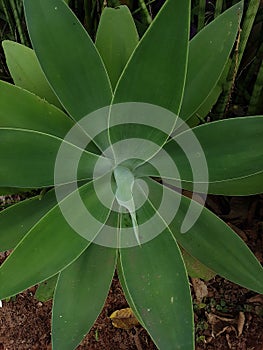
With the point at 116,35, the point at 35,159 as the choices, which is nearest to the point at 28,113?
the point at 35,159

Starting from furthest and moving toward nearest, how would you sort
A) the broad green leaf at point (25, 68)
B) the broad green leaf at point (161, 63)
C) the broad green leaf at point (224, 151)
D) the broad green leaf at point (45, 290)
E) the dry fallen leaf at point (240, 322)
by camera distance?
the dry fallen leaf at point (240, 322), the broad green leaf at point (45, 290), the broad green leaf at point (25, 68), the broad green leaf at point (224, 151), the broad green leaf at point (161, 63)

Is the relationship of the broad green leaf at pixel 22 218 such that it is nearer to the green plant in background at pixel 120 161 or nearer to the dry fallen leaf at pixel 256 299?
the green plant in background at pixel 120 161

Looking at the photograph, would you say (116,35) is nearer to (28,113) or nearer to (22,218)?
(28,113)

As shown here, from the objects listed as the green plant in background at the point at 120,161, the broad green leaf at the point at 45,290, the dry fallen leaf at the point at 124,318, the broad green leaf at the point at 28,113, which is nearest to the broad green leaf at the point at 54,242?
the green plant in background at the point at 120,161

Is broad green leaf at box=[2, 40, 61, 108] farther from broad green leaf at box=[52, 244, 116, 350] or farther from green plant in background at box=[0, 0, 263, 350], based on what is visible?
broad green leaf at box=[52, 244, 116, 350]

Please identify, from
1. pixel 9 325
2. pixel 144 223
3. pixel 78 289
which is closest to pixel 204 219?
pixel 144 223

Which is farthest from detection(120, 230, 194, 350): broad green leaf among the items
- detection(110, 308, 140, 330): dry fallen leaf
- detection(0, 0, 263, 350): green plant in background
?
detection(110, 308, 140, 330): dry fallen leaf

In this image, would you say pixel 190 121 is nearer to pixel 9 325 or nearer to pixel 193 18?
pixel 193 18

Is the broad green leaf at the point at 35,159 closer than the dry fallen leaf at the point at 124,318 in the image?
A: Yes
